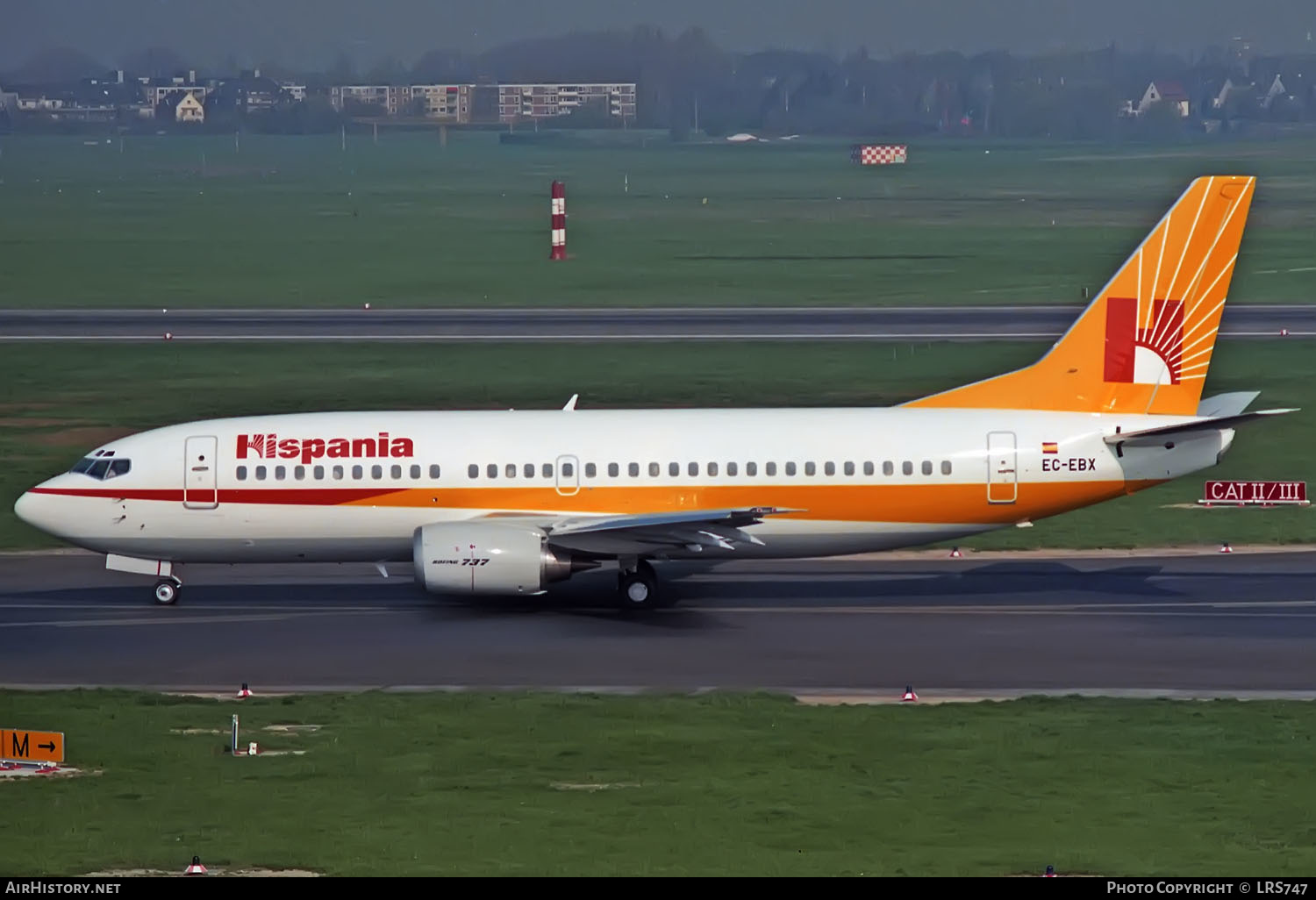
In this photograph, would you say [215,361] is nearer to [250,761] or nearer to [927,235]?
[250,761]

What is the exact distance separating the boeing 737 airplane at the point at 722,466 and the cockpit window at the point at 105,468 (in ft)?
0.21

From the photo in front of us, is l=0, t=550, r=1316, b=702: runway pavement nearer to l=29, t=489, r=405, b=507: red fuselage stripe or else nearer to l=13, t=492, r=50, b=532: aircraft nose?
l=13, t=492, r=50, b=532: aircraft nose

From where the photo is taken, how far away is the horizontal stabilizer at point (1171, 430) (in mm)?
39969

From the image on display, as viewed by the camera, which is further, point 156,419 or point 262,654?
point 156,419

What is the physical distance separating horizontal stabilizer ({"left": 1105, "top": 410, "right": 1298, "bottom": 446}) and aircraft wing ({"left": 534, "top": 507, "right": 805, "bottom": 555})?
22.4 feet

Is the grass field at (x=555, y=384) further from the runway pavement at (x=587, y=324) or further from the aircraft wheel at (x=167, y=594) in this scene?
the aircraft wheel at (x=167, y=594)

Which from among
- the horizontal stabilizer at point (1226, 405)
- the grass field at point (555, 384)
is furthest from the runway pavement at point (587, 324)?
the horizontal stabilizer at point (1226, 405)

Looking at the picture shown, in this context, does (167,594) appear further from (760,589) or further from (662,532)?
(760,589)

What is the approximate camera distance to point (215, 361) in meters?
78.9

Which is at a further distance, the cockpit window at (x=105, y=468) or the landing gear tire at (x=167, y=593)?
the landing gear tire at (x=167, y=593)

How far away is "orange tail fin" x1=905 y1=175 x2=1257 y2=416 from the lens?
4222 cm

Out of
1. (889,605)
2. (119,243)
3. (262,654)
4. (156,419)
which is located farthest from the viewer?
(119,243)
